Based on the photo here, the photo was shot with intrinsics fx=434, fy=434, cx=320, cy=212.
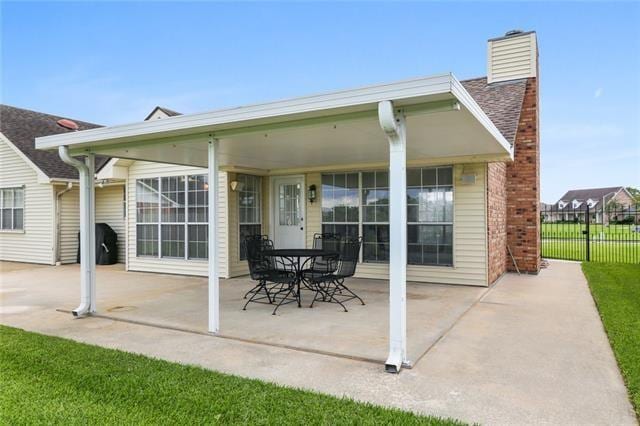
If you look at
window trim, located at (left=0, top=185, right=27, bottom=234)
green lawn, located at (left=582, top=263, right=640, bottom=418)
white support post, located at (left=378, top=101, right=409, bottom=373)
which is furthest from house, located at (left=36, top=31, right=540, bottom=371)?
window trim, located at (left=0, top=185, right=27, bottom=234)

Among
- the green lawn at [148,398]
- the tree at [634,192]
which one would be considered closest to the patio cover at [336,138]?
the green lawn at [148,398]

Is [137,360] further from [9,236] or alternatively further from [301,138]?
[9,236]

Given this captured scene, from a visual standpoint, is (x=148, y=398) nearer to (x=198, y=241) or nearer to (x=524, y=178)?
(x=198, y=241)

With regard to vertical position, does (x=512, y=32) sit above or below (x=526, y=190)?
above

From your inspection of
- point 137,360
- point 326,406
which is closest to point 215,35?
point 137,360

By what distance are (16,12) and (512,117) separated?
10.9 metres

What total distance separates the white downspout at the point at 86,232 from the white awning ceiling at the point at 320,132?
8.2 inches

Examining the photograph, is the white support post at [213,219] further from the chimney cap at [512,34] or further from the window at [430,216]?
the chimney cap at [512,34]

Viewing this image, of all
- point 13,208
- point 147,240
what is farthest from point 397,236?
point 13,208

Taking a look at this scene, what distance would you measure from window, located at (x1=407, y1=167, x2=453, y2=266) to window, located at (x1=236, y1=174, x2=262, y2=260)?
139 inches

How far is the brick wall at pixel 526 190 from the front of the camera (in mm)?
9750

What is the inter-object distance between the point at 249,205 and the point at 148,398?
6878 millimetres

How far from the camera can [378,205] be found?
8.90 meters

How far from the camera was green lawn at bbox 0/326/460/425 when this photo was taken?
9.18ft
